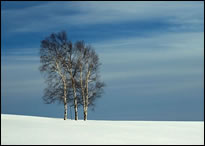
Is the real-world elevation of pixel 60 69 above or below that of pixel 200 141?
above

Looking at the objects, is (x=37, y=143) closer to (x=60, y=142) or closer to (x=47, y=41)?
(x=60, y=142)

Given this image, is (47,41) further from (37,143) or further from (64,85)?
(37,143)

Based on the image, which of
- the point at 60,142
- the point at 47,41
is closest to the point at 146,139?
the point at 60,142

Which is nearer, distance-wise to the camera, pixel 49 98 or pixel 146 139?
pixel 146 139

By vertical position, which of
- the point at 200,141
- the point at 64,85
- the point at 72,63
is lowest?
the point at 200,141

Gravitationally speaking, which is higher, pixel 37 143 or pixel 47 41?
pixel 47 41

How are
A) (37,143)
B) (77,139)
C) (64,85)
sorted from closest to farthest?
(37,143)
(77,139)
(64,85)

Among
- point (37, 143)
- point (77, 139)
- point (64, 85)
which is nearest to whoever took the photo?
point (37, 143)

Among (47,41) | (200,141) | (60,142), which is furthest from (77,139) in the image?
(47,41)

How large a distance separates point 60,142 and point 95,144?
1621 mm

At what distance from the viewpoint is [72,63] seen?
3459 centimetres

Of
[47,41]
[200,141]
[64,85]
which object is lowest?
[200,141]

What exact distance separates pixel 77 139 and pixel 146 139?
11.6 feet

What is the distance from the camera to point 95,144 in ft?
51.2
